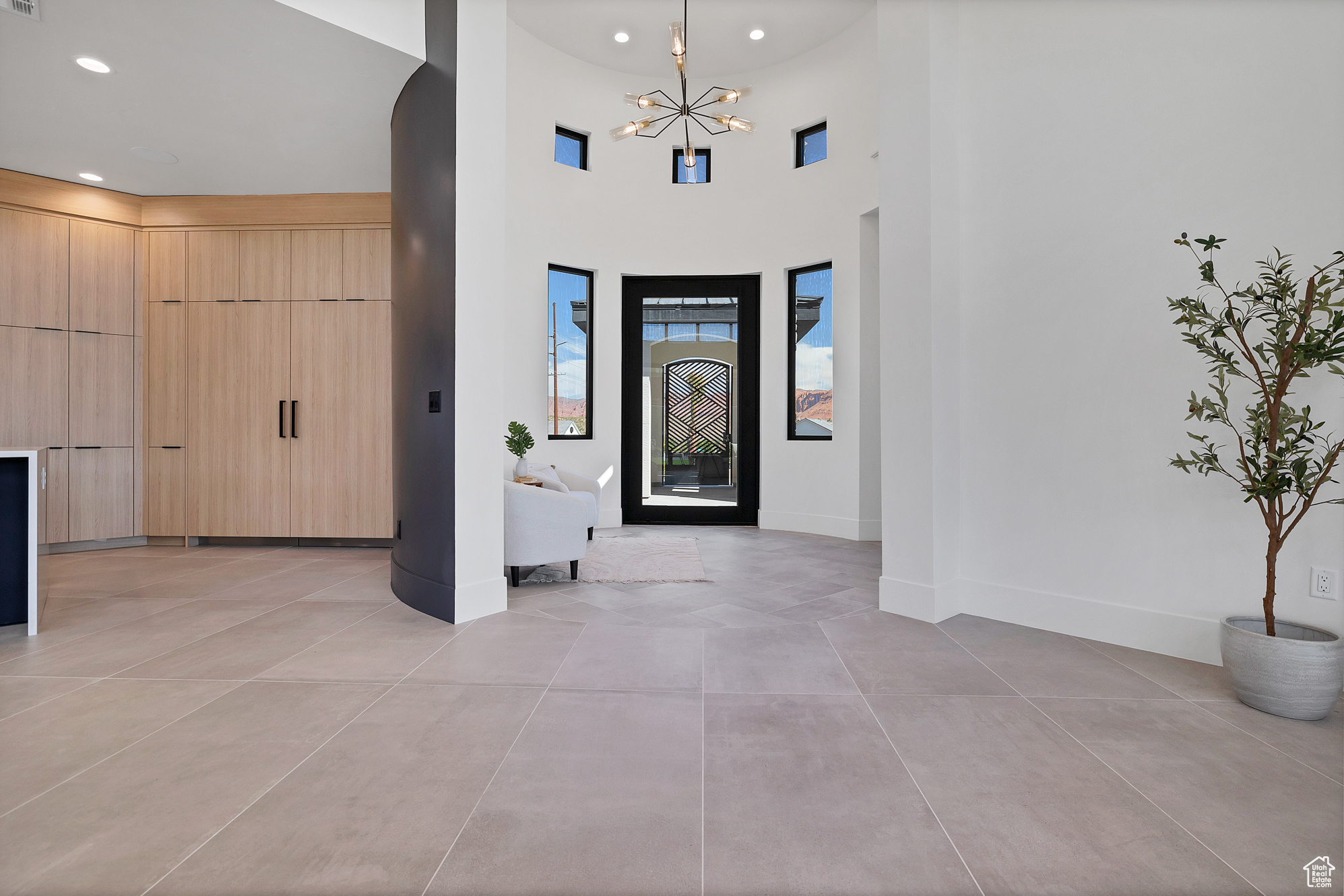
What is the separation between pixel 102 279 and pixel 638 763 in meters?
6.03

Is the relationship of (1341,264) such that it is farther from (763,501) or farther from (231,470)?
(231,470)

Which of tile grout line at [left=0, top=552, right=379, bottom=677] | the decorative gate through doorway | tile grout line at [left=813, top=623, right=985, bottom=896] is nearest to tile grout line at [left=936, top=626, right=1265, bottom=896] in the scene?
tile grout line at [left=813, top=623, right=985, bottom=896]

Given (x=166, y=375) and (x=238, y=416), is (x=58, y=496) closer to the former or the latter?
(x=166, y=375)

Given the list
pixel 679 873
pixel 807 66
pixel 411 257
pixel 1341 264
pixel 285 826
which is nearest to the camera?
pixel 679 873

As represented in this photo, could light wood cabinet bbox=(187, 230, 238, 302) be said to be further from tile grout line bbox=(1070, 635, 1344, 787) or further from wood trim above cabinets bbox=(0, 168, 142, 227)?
tile grout line bbox=(1070, 635, 1344, 787)

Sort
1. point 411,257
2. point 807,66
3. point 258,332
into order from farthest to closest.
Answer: point 807,66 < point 258,332 < point 411,257

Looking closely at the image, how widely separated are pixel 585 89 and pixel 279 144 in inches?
129

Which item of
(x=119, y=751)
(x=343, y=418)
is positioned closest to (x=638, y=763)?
(x=119, y=751)

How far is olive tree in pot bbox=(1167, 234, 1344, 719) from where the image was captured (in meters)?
2.01

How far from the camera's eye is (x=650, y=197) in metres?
6.57

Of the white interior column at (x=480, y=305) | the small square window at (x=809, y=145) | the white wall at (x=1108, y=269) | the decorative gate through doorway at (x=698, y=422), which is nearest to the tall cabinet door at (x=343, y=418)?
the white interior column at (x=480, y=305)

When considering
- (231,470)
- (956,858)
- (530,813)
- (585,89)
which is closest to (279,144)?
(231,470)

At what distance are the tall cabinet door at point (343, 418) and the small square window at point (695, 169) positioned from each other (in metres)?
3.49

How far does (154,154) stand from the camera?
4.33 meters
